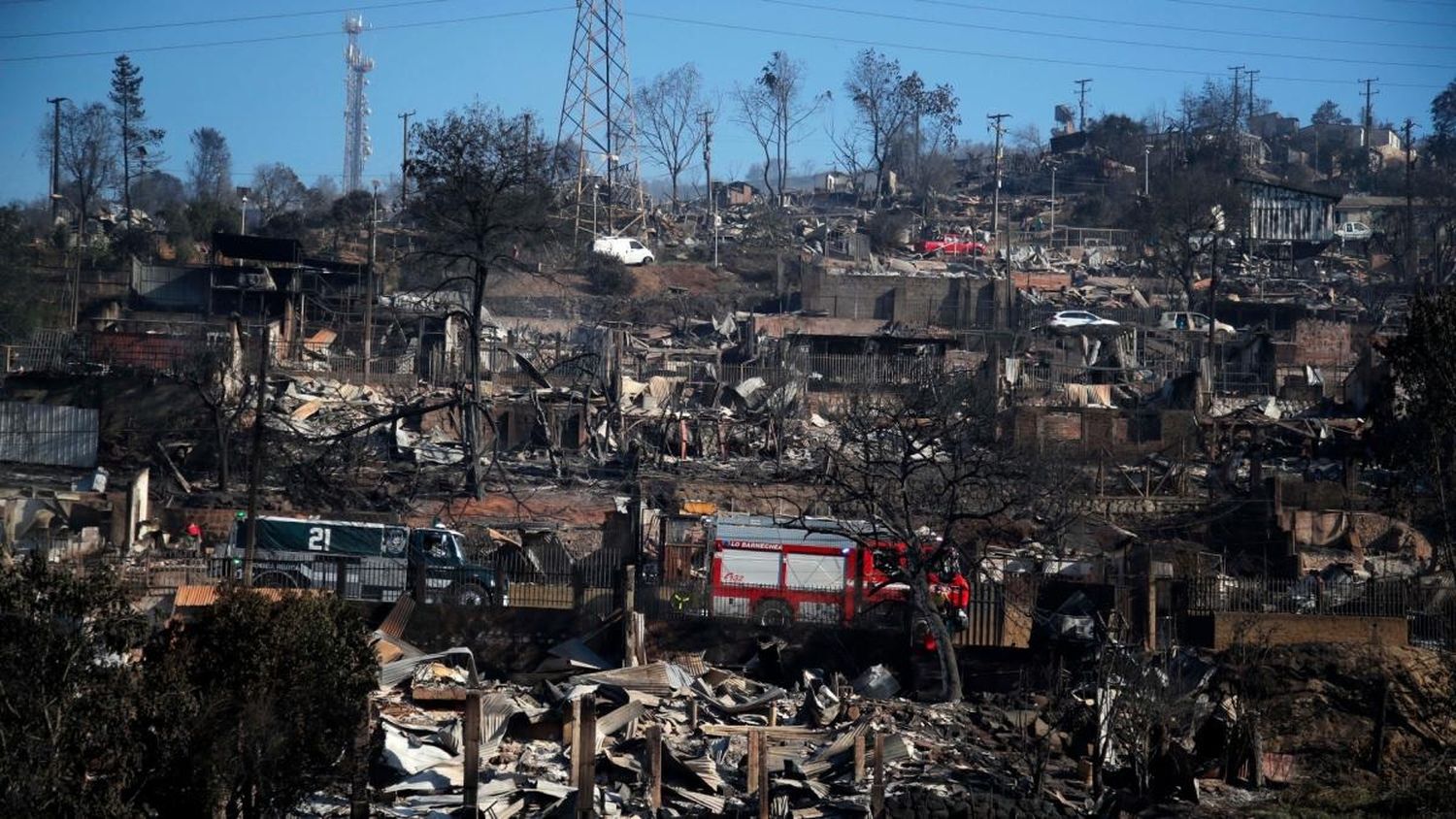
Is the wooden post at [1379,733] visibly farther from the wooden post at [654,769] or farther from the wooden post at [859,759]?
the wooden post at [654,769]

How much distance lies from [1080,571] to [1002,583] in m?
3.07

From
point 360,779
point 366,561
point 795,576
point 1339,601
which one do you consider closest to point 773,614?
point 795,576

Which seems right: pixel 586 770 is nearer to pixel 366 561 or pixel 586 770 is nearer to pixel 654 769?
pixel 654 769

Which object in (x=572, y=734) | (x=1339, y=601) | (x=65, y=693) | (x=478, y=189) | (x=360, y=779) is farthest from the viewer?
(x=478, y=189)

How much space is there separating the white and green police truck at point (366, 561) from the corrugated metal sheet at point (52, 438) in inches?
397

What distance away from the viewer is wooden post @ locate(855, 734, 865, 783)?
14.1m

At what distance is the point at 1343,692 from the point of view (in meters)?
16.9

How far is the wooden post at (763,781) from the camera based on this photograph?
12.8 m

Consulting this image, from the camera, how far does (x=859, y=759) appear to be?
14.2m

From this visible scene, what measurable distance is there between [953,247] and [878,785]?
146 ft

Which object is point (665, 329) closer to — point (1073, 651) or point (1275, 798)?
point (1073, 651)

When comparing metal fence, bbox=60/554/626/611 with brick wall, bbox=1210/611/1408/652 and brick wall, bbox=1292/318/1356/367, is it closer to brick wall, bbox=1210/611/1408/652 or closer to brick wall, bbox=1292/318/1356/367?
brick wall, bbox=1210/611/1408/652

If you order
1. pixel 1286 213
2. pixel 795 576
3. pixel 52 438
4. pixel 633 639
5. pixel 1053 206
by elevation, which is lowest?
pixel 633 639

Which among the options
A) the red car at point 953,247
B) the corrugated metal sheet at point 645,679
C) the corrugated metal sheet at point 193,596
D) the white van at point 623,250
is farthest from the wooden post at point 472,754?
the red car at point 953,247
